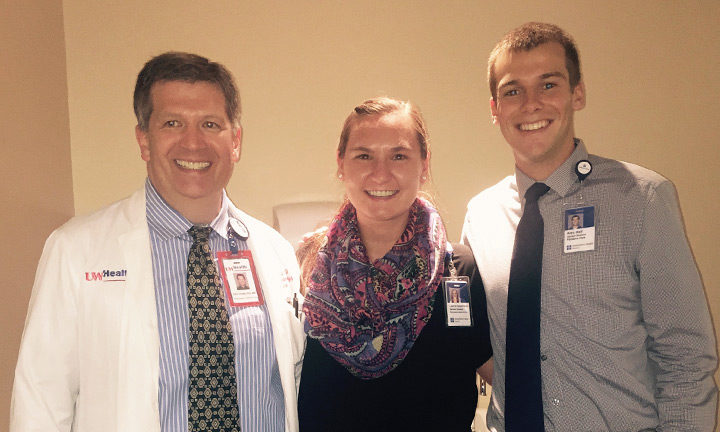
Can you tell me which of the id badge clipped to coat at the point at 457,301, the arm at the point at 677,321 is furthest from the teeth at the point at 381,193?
the arm at the point at 677,321

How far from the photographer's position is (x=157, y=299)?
1.75 metres

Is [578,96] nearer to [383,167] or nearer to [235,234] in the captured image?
[383,167]

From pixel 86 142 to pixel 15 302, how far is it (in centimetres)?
120

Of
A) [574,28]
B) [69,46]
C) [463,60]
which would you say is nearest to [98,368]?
[69,46]

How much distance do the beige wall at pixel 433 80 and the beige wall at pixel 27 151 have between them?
32cm

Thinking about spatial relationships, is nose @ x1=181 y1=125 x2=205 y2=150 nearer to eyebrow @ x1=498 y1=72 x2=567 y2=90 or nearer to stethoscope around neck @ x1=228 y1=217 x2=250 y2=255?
stethoscope around neck @ x1=228 y1=217 x2=250 y2=255

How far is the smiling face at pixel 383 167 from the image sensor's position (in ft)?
6.54

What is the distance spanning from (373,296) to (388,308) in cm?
7

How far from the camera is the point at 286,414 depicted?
185 cm

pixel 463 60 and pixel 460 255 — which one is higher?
pixel 463 60

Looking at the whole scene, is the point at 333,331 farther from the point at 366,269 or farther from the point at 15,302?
the point at 15,302

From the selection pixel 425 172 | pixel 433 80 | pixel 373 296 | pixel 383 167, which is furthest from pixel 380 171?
pixel 433 80

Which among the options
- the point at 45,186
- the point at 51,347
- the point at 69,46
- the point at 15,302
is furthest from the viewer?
the point at 69,46

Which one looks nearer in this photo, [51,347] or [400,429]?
[51,347]
